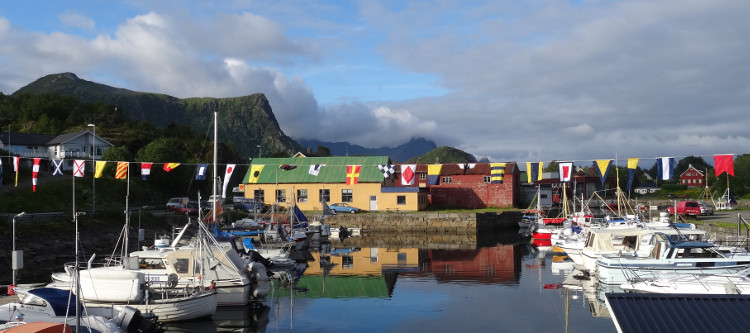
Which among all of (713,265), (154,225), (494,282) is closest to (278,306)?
(494,282)

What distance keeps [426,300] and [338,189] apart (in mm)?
42305

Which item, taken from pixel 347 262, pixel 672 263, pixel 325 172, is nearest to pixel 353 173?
pixel 347 262

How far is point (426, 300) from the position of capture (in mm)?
24719

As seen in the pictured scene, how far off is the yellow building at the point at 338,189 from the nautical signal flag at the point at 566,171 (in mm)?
27023

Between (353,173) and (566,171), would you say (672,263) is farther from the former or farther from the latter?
(353,173)

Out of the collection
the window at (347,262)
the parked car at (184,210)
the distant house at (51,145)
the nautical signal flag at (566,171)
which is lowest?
the window at (347,262)

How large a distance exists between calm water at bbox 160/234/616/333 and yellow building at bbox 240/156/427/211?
85.6 ft

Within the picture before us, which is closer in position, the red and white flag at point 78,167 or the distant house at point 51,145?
the red and white flag at point 78,167

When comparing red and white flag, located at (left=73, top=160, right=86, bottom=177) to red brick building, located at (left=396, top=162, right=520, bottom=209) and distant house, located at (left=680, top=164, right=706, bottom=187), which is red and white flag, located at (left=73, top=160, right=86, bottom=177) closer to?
red brick building, located at (left=396, top=162, right=520, bottom=209)

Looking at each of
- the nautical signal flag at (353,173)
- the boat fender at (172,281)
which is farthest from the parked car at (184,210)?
the boat fender at (172,281)

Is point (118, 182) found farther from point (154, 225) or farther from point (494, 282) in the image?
point (494, 282)

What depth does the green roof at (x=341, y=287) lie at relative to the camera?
86.4ft

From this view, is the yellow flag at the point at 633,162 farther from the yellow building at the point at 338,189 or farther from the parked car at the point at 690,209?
the yellow building at the point at 338,189

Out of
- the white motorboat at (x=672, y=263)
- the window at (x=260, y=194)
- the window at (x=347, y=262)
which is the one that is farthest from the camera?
the window at (x=260, y=194)
